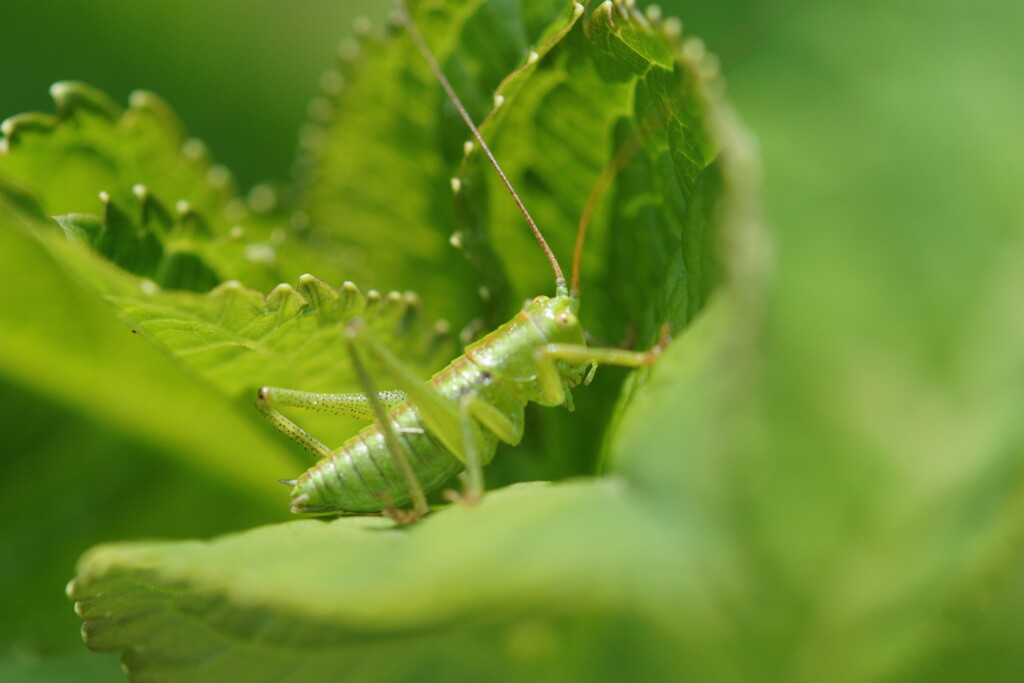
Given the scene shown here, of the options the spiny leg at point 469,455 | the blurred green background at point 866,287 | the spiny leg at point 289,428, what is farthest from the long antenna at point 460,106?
the spiny leg at point 289,428

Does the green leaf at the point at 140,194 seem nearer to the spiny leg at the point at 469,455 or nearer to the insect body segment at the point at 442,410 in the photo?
the insect body segment at the point at 442,410

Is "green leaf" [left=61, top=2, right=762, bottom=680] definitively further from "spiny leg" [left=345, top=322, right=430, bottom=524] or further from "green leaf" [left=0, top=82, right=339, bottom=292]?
"green leaf" [left=0, top=82, right=339, bottom=292]

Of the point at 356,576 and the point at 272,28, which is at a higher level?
the point at 272,28

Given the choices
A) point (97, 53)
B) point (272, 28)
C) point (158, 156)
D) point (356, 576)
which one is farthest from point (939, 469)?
point (97, 53)

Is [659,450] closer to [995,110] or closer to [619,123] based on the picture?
[619,123]

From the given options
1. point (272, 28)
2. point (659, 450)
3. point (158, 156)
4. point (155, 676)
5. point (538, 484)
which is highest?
point (272, 28)

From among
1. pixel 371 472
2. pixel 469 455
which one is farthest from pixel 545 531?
pixel 371 472

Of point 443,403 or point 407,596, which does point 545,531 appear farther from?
point 443,403

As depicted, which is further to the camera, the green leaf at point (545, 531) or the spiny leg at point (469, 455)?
the spiny leg at point (469, 455)

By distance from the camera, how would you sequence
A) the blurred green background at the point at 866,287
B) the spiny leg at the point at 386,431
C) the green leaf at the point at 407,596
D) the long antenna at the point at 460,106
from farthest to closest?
1. the long antenna at the point at 460,106
2. the spiny leg at the point at 386,431
3. the blurred green background at the point at 866,287
4. the green leaf at the point at 407,596
